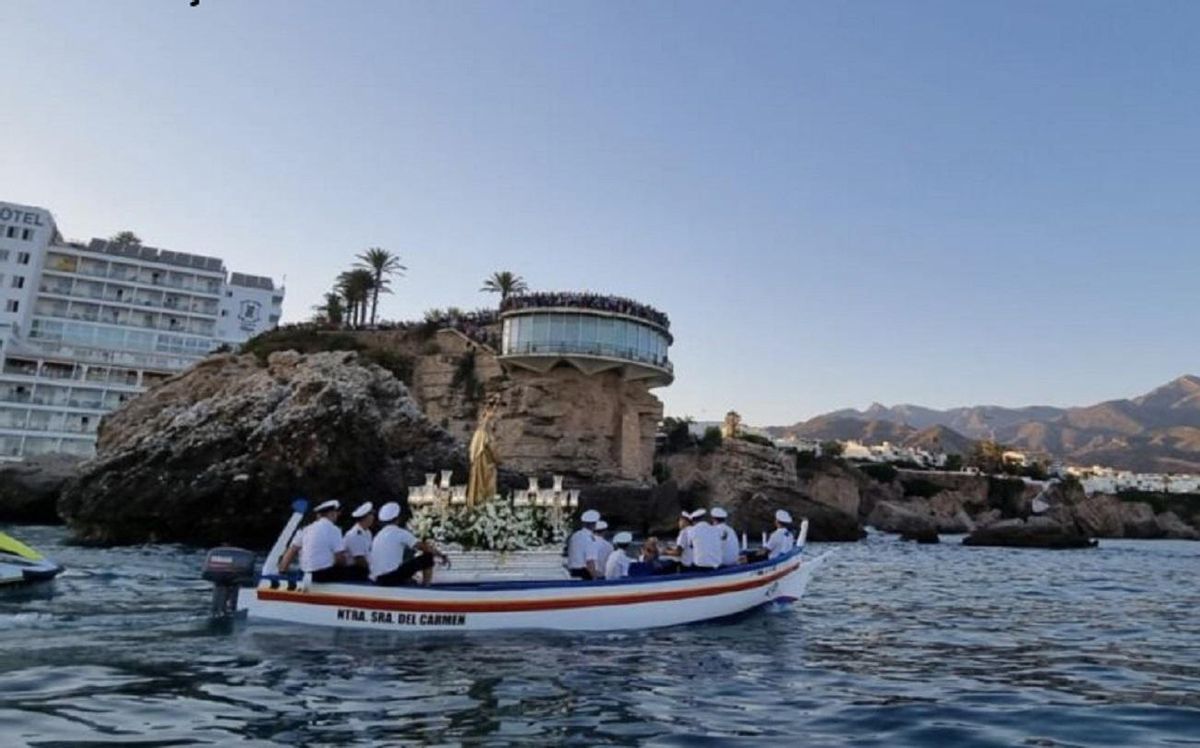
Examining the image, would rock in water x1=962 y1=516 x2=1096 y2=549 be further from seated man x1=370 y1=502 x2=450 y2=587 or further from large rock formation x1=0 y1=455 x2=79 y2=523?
large rock formation x1=0 y1=455 x2=79 y2=523

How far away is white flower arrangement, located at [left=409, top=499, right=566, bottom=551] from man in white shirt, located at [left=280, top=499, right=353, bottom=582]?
3326 millimetres

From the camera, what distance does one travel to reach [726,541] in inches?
663

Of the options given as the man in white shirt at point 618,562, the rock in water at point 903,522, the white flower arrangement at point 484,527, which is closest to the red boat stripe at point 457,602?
the man in white shirt at point 618,562

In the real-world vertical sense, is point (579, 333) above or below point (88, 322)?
below

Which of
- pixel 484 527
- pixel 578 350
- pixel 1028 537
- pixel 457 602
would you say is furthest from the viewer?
pixel 578 350

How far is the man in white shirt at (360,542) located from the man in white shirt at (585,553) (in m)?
4.25

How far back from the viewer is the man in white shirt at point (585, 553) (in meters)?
16.0

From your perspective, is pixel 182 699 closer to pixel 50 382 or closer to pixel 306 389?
pixel 306 389

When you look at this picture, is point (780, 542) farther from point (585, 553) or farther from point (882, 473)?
point (882, 473)

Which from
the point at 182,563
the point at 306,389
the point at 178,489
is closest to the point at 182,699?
the point at 182,563

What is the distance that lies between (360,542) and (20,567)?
816 centimetres

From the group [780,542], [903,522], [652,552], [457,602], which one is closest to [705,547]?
[652,552]

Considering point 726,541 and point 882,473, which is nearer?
point 726,541

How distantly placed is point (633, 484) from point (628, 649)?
48.9m
